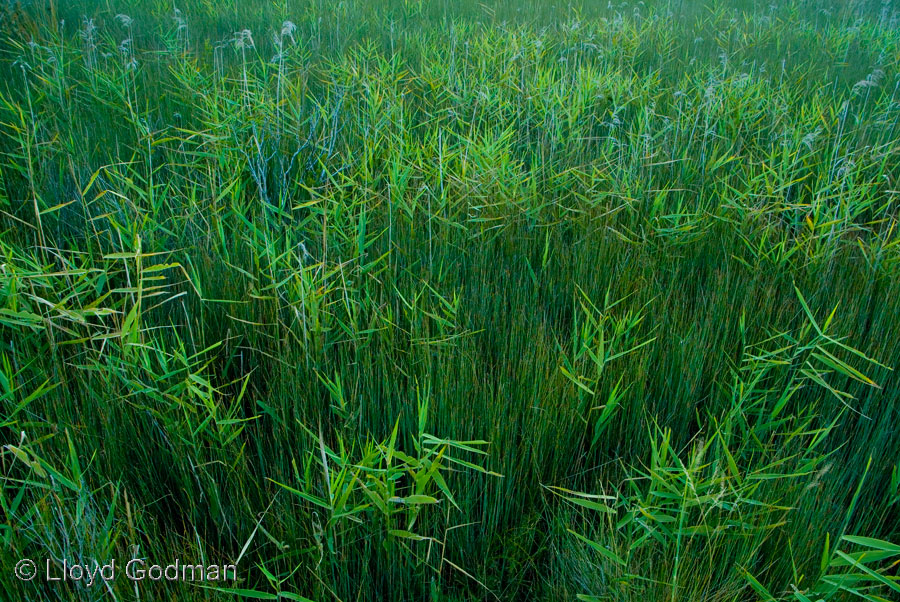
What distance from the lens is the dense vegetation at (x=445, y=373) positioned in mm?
962

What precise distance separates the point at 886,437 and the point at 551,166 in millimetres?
1290

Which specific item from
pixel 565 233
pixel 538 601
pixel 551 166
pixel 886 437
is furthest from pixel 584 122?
pixel 538 601

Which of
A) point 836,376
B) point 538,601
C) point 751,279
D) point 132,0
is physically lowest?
point 538,601

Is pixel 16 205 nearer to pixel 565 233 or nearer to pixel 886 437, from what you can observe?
pixel 565 233

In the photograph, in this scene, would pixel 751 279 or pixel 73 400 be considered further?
pixel 751 279

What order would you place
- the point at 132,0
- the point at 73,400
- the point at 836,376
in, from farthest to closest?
the point at 132,0, the point at 836,376, the point at 73,400

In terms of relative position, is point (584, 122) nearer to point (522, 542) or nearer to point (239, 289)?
point (239, 289)

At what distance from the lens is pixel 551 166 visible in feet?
7.08

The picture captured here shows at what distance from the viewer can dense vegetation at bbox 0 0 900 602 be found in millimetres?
962

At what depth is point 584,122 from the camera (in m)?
2.64

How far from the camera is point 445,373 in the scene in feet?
4.16

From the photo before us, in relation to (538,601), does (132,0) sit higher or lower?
higher

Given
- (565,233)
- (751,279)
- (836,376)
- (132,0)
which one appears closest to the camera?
(836,376)

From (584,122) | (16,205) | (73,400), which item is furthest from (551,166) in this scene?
(16,205)
